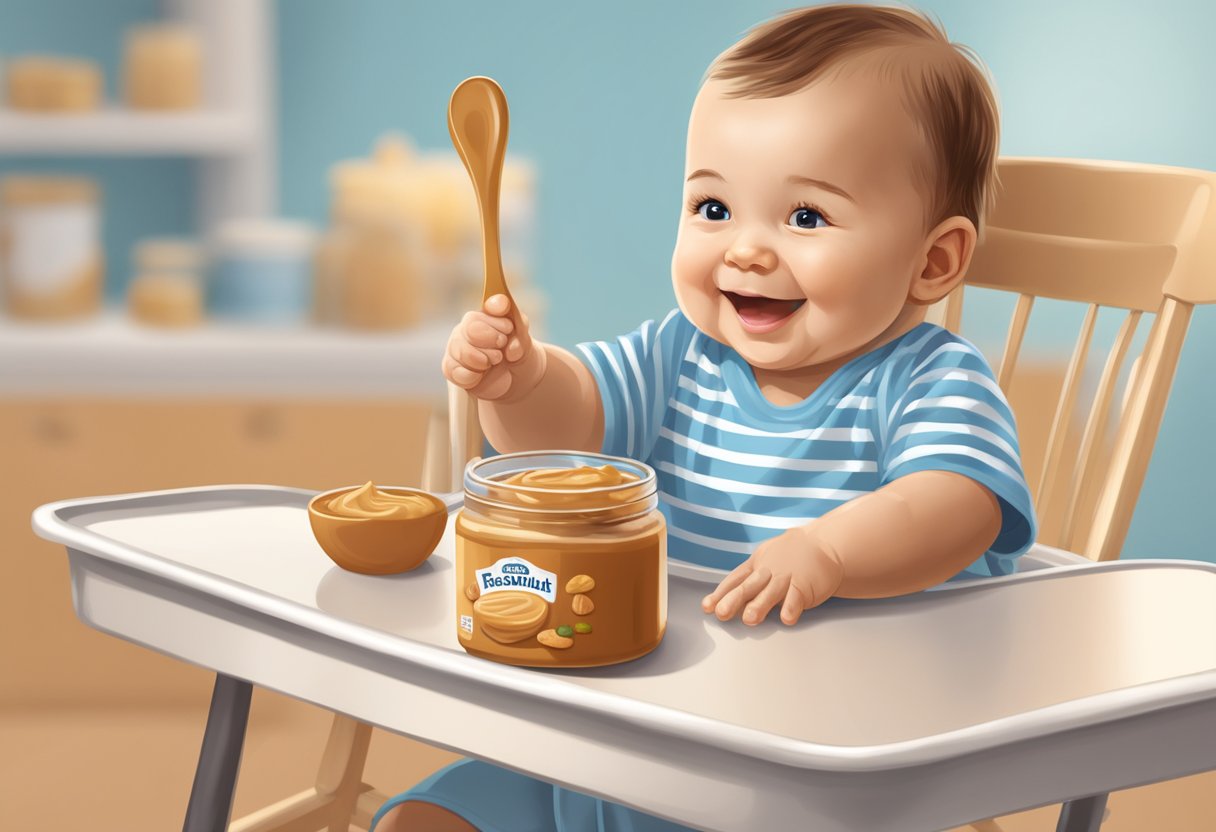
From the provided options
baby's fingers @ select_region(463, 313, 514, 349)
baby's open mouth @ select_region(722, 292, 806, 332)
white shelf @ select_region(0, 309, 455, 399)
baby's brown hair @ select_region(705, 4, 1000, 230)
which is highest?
baby's brown hair @ select_region(705, 4, 1000, 230)

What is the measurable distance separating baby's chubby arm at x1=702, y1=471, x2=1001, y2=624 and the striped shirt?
0.05ft

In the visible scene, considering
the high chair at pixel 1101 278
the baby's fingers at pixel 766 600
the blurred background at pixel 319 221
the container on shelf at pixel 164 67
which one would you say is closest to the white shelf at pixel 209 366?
the blurred background at pixel 319 221

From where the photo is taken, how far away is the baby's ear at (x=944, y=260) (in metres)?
0.88

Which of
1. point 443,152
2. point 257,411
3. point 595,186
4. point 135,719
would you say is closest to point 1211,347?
point 595,186

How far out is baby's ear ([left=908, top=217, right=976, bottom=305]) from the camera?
0.88 meters

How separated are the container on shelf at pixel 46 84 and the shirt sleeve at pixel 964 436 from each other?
1.66 meters

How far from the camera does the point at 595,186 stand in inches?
92.0

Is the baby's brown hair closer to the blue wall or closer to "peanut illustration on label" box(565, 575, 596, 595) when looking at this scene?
"peanut illustration on label" box(565, 575, 596, 595)

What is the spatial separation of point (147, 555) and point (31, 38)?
1.75m

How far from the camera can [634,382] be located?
96 cm

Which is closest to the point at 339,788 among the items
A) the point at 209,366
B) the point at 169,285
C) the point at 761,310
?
the point at 761,310

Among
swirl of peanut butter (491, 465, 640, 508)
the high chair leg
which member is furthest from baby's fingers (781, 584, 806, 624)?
the high chair leg

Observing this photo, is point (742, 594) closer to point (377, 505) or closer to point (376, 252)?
point (377, 505)

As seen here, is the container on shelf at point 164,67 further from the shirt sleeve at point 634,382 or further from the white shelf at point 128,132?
the shirt sleeve at point 634,382
